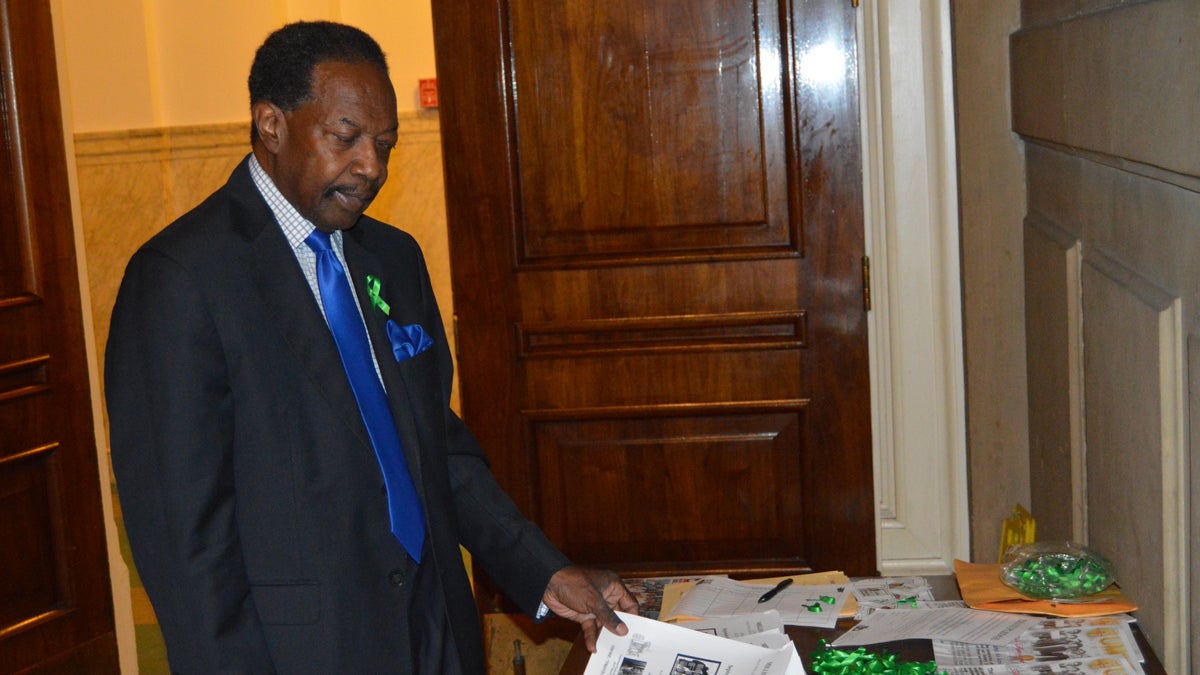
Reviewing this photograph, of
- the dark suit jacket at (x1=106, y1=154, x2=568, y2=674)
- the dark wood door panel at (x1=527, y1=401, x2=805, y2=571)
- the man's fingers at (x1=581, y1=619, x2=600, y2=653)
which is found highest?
the dark suit jacket at (x1=106, y1=154, x2=568, y2=674)

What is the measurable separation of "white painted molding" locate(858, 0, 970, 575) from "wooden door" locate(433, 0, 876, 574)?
0.05 m

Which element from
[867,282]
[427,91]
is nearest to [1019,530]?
[867,282]

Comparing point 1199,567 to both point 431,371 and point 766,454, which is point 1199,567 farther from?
point 766,454

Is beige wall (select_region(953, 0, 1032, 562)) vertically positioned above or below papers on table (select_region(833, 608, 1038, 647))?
above

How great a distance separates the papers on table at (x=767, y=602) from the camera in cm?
203

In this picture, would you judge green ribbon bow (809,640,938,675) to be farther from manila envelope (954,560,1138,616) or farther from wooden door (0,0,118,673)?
wooden door (0,0,118,673)

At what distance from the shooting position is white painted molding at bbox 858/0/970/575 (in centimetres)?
314

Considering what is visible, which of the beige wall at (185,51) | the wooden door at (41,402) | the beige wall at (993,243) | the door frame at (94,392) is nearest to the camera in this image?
the beige wall at (993,243)

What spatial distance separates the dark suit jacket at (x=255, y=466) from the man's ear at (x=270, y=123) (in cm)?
8

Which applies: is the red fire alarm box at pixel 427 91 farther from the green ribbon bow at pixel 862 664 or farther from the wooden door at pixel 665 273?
the green ribbon bow at pixel 862 664

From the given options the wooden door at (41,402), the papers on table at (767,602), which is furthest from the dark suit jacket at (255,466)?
the wooden door at (41,402)

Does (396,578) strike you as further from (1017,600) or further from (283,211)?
(1017,600)

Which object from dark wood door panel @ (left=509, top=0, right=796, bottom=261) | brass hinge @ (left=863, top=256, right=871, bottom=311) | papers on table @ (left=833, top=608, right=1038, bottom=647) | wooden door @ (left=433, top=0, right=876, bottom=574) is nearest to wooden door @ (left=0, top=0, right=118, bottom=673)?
wooden door @ (left=433, top=0, right=876, bottom=574)

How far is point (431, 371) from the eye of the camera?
1925mm
